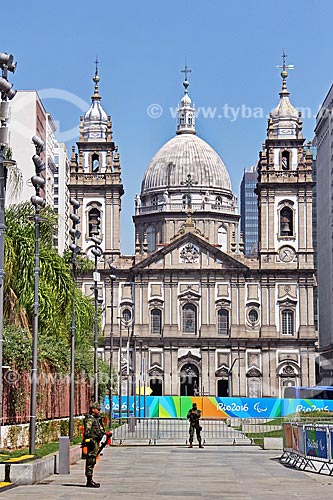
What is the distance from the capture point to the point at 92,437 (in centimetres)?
2281

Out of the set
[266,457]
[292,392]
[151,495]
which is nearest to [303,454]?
[266,457]

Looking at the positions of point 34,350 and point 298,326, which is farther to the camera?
point 298,326

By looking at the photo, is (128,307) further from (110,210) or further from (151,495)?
(151,495)

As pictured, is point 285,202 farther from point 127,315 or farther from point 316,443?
point 316,443

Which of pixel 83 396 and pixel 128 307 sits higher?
pixel 128 307

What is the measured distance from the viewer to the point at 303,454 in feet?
94.7

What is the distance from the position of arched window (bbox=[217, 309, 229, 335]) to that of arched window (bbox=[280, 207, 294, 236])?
8.33m

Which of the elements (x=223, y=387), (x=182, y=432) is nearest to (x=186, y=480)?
(x=182, y=432)

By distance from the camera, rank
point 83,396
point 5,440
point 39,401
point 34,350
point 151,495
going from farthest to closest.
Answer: point 83,396
point 39,401
point 5,440
point 34,350
point 151,495

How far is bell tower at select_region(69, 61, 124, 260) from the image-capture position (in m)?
96.9

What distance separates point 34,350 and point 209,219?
82.1 meters

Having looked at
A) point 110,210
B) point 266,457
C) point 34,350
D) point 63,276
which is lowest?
point 266,457

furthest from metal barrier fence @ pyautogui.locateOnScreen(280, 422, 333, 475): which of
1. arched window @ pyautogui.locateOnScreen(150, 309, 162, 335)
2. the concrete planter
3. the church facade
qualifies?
arched window @ pyautogui.locateOnScreen(150, 309, 162, 335)

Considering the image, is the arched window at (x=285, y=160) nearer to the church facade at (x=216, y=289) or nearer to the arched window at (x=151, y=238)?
the church facade at (x=216, y=289)
